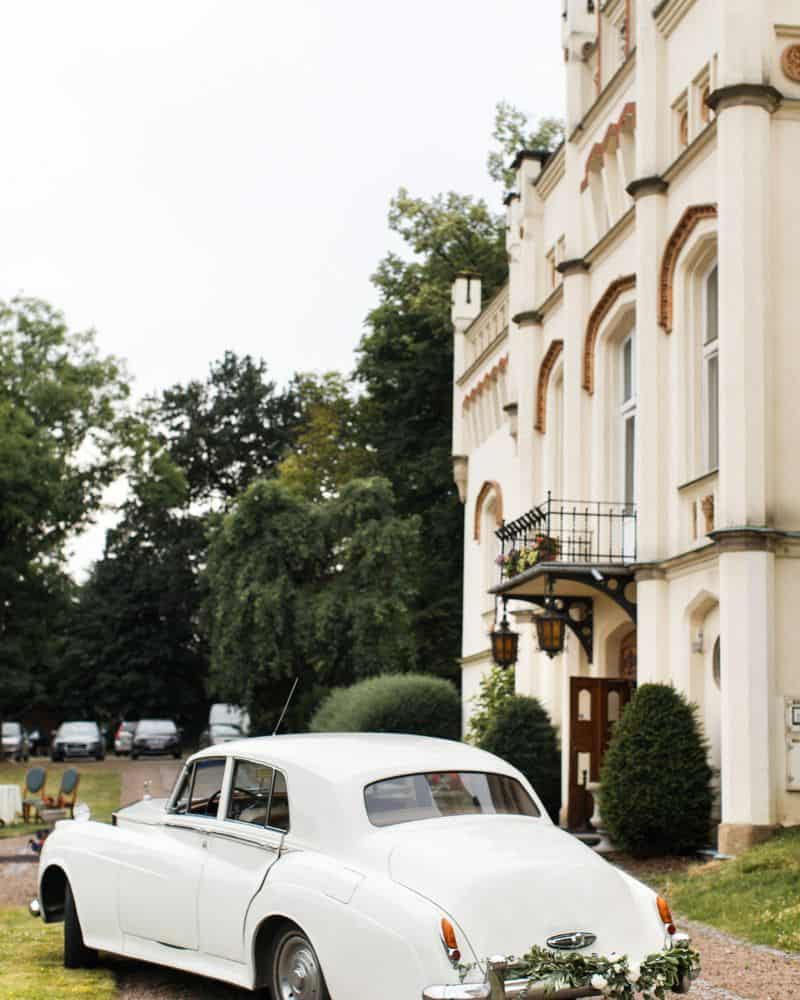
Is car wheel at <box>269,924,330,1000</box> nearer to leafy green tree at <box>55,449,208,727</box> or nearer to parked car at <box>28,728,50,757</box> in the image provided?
leafy green tree at <box>55,449,208,727</box>

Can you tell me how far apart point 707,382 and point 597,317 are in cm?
369

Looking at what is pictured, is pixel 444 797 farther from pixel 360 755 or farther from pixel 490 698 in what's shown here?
pixel 490 698

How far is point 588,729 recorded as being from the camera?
20.4 m

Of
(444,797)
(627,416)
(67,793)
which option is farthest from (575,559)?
(444,797)

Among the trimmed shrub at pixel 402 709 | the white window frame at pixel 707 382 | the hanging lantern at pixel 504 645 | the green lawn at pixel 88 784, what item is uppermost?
the white window frame at pixel 707 382

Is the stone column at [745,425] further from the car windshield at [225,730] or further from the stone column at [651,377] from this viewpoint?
the car windshield at [225,730]

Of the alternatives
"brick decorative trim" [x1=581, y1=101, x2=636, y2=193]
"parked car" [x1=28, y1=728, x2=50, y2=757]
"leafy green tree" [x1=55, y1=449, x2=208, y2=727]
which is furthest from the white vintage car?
"parked car" [x1=28, y1=728, x2=50, y2=757]

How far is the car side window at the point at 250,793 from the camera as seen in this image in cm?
807

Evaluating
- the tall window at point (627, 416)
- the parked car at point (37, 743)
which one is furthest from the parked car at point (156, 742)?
the tall window at point (627, 416)

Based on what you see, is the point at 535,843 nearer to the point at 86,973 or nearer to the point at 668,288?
the point at 86,973

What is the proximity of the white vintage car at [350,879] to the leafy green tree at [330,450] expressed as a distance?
35.3 metres

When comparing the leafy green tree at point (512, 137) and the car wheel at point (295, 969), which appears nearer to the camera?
the car wheel at point (295, 969)

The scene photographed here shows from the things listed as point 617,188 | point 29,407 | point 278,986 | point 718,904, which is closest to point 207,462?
point 29,407

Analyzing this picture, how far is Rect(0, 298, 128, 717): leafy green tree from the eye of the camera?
4412cm
